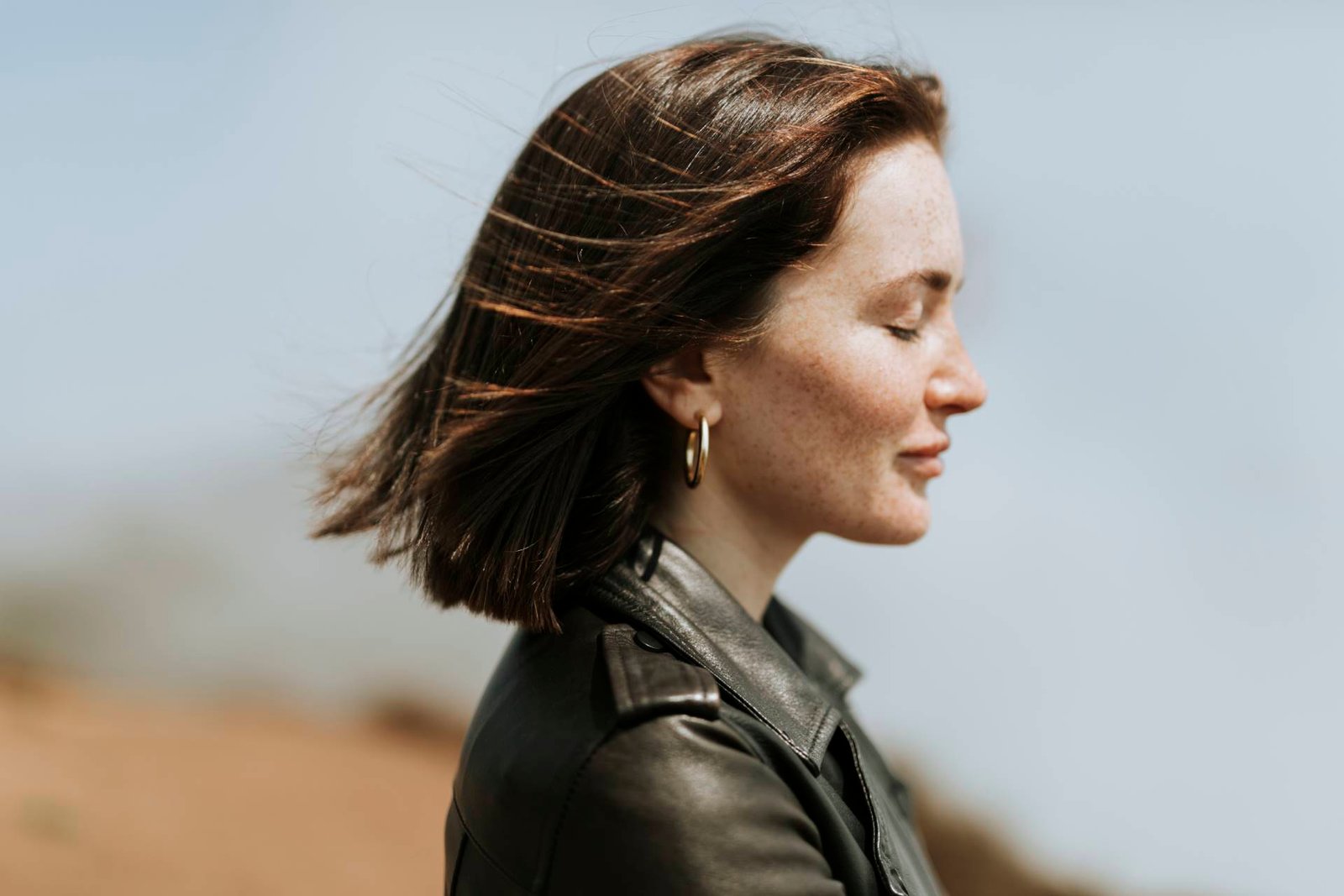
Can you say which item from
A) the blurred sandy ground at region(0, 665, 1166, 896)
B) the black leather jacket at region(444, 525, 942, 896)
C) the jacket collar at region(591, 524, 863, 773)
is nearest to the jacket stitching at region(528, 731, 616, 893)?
the black leather jacket at region(444, 525, 942, 896)

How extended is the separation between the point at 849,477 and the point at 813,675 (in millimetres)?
683

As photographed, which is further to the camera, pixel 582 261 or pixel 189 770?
pixel 189 770

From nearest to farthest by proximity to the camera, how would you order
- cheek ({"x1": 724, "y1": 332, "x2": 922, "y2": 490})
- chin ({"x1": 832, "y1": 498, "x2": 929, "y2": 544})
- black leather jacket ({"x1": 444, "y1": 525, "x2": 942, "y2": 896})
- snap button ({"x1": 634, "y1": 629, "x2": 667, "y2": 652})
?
black leather jacket ({"x1": 444, "y1": 525, "x2": 942, "y2": 896}) → snap button ({"x1": 634, "y1": 629, "x2": 667, "y2": 652}) → cheek ({"x1": 724, "y1": 332, "x2": 922, "y2": 490}) → chin ({"x1": 832, "y1": 498, "x2": 929, "y2": 544})

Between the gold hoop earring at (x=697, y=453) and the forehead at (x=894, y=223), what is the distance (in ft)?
1.02

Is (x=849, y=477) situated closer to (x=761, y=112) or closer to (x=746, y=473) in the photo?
(x=746, y=473)

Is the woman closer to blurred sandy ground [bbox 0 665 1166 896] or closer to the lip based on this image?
the lip

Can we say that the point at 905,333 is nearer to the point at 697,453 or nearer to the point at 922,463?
the point at 922,463

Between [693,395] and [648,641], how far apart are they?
0.41m

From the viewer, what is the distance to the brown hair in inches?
67.6

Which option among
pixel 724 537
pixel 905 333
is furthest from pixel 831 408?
pixel 724 537

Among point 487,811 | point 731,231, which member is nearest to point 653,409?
point 731,231

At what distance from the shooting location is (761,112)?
1762 millimetres

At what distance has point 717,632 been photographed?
→ 1.75 meters

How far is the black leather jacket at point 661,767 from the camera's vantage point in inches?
54.6
